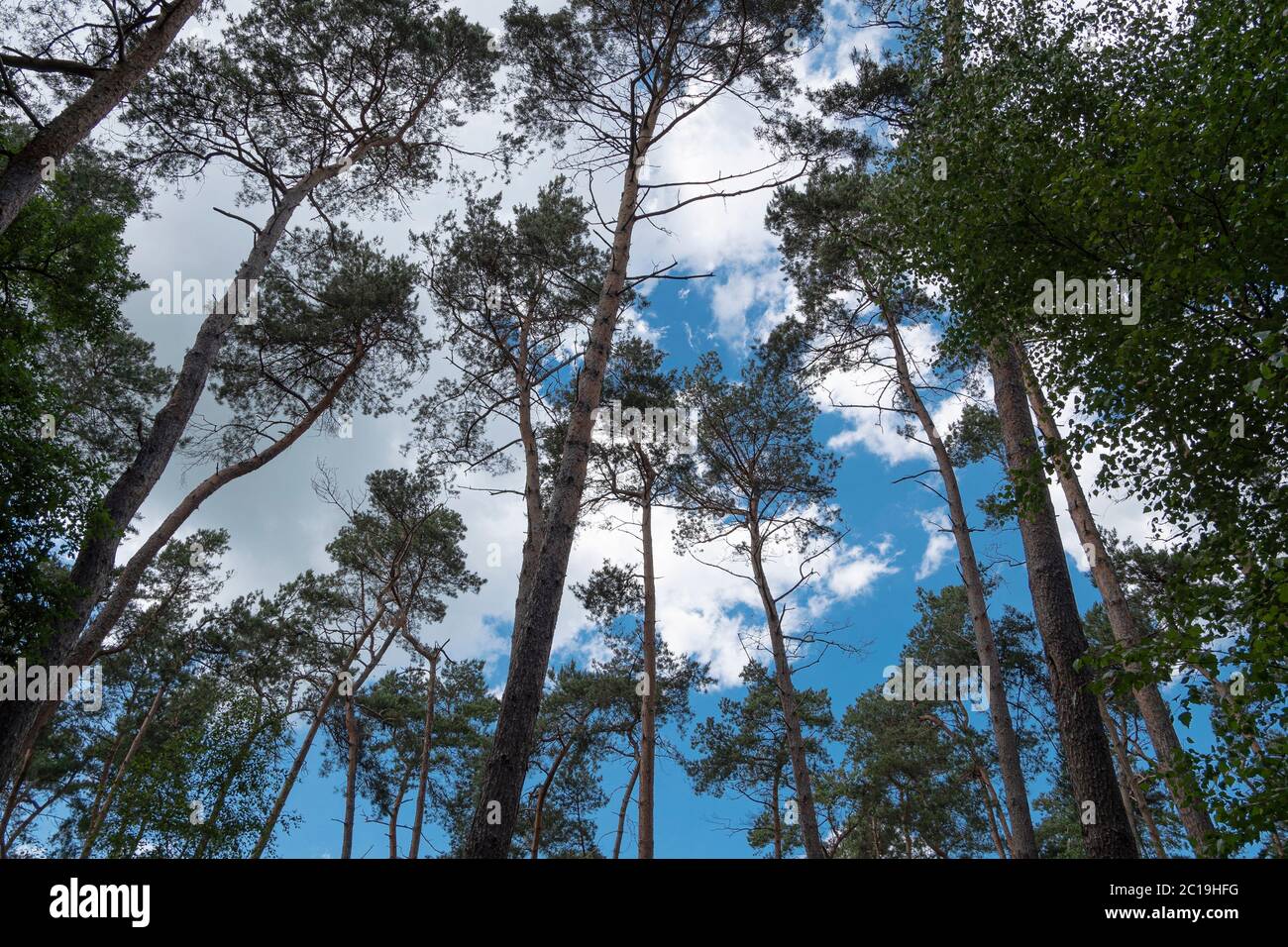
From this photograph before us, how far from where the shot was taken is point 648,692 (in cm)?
1281

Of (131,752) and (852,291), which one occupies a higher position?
(852,291)

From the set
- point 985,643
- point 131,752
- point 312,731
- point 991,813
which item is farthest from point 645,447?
point 131,752

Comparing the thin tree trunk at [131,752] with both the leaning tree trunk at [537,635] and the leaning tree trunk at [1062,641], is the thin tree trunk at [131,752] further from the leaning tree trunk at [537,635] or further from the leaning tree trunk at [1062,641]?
the leaning tree trunk at [1062,641]

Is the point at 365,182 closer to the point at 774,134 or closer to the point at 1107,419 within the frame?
the point at 774,134

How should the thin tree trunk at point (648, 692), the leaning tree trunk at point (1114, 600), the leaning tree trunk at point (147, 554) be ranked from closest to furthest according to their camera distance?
the leaning tree trunk at point (1114, 600), the leaning tree trunk at point (147, 554), the thin tree trunk at point (648, 692)

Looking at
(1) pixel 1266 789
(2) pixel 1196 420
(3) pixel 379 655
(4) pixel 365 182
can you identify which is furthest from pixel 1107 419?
(3) pixel 379 655

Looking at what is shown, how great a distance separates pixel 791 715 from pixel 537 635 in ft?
24.4

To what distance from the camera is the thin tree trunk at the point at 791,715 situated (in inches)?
453

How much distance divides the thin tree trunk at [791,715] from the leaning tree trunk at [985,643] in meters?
3.00

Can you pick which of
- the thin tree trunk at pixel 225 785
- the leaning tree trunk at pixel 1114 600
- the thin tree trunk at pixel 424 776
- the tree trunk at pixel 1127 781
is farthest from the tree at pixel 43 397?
the tree trunk at pixel 1127 781

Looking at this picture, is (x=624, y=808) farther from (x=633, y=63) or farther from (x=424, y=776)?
(x=633, y=63)

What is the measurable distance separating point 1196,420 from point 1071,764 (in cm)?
316

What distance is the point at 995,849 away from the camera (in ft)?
57.7

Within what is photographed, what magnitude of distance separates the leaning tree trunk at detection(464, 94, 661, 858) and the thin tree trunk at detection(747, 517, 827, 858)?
7.10 metres
